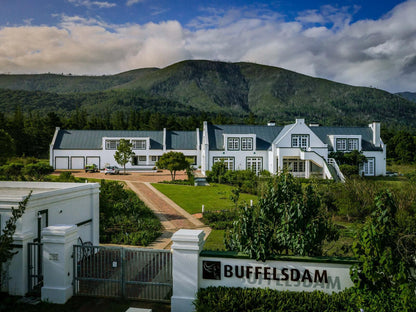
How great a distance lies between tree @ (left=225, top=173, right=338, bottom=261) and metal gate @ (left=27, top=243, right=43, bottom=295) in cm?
449

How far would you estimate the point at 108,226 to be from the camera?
1600cm

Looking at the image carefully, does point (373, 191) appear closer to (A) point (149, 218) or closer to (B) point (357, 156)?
(A) point (149, 218)

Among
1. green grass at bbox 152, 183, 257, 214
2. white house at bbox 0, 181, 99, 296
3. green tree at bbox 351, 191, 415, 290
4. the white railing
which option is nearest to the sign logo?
green tree at bbox 351, 191, 415, 290

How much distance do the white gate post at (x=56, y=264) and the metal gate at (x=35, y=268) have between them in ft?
1.14

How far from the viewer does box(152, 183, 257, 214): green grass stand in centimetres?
2135

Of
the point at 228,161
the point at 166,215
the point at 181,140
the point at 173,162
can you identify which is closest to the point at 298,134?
the point at 228,161

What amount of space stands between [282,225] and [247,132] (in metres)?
32.7

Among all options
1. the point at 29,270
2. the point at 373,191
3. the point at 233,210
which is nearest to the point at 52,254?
the point at 29,270

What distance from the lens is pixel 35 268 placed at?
7953mm

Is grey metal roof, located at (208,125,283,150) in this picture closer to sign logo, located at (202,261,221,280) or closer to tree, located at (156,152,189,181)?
tree, located at (156,152,189,181)

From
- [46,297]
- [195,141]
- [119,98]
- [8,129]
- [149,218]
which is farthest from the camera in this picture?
[119,98]

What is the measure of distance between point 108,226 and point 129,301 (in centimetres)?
894

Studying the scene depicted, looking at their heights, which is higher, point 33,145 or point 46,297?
point 33,145

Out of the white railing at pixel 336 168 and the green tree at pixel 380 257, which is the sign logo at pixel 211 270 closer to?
the green tree at pixel 380 257
